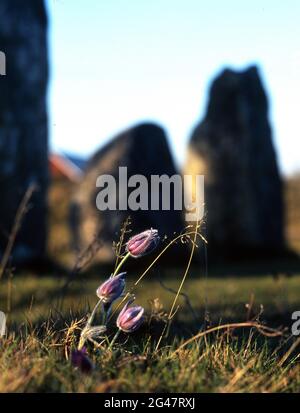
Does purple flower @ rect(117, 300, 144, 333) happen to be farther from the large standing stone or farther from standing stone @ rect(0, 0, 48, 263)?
the large standing stone

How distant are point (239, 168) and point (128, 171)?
9.09 feet

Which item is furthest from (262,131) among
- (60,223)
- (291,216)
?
(291,216)

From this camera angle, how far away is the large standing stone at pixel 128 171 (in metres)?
9.45

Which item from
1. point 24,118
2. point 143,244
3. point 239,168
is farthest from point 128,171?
point 143,244

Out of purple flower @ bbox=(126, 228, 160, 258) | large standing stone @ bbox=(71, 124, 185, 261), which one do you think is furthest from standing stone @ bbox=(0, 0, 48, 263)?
purple flower @ bbox=(126, 228, 160, 258)

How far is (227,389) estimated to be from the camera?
193cm

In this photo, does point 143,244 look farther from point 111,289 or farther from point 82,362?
point 82,362

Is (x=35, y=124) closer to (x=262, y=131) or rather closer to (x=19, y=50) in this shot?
(x=19, y=50)

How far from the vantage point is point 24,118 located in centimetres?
940

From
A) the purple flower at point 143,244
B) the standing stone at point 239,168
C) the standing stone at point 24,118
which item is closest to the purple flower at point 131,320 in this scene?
the purple flower at point 143,244

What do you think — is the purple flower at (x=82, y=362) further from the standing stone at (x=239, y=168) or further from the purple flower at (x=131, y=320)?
the standing stone at (x=239, y=168)

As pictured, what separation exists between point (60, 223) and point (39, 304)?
11295 millimetres

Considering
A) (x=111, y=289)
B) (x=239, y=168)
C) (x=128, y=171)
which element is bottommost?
(x=111, y=289)

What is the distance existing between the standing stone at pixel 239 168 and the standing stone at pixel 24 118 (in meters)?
3.27
